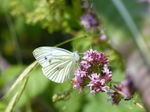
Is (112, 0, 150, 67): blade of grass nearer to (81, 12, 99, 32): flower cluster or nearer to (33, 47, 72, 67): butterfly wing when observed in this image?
(33, 47, 72, 67): butterfly wing

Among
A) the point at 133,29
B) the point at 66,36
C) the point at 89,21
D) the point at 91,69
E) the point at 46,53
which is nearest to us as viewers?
the point at 133,29

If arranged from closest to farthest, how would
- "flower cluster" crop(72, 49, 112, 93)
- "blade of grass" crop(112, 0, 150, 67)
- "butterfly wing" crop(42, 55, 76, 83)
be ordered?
"blade of grass" crop(112, 0, 150, 67), "flower cluster" crop(72, 49, 112, 93), "butterfly wing" crop(42, 55, 76, 83)

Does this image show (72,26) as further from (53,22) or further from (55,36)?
(55,36)

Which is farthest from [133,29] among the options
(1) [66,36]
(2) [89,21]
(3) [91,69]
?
(1) [66,36]

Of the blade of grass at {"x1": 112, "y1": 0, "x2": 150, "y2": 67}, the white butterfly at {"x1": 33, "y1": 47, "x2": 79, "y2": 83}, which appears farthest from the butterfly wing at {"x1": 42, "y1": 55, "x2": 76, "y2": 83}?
the blade of grass at {"x1": 112, "y1": 0, "x2": 150, "y2": 67}

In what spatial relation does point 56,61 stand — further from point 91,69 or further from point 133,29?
point 133,29

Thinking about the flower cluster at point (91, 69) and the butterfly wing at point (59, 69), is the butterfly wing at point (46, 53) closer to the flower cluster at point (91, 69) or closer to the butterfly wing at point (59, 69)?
the butterfly wing at point (59, 69)

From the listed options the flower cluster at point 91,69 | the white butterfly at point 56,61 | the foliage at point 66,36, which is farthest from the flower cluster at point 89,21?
the flower cluster at point 91,69

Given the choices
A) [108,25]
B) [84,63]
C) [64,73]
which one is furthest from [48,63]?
[108,25]
